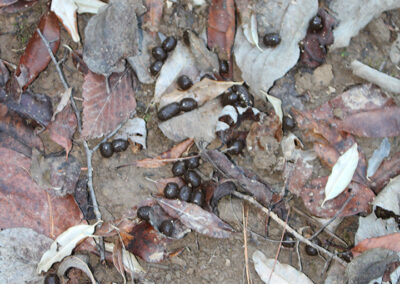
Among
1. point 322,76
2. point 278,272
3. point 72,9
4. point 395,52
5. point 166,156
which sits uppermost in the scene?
point 72,9

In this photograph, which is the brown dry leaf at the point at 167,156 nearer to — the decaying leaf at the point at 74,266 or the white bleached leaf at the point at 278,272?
the decaying leaf at the point at 74,266

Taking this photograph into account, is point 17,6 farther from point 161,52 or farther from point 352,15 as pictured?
point 352,15

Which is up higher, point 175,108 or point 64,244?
point 175,108

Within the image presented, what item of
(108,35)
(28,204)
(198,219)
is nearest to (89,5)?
(108,35)

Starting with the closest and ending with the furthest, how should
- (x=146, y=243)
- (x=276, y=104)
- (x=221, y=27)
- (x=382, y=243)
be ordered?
(x=382, y=243)
(x=146, y=243)
(x=276, y=104)
(x=221, y=27)

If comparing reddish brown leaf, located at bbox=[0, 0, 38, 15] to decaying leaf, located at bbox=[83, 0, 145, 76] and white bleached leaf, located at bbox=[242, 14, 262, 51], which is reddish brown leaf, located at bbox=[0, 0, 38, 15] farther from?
white bleached leaf, located at bbox=[242, 14, 262, 51]

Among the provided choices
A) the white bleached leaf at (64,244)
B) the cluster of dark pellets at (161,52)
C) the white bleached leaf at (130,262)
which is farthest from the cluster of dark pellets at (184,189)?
the cluster of dark pellets at (161,52)

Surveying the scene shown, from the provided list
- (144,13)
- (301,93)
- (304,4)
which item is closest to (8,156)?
(144,13)

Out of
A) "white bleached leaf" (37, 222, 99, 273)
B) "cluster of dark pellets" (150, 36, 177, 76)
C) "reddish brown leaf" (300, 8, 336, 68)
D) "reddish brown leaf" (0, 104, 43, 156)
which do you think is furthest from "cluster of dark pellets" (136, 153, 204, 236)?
"reddish brown leaf" (300, 8, 336, 68)

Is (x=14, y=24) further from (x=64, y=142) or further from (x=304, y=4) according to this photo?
(x=304, y=4)
